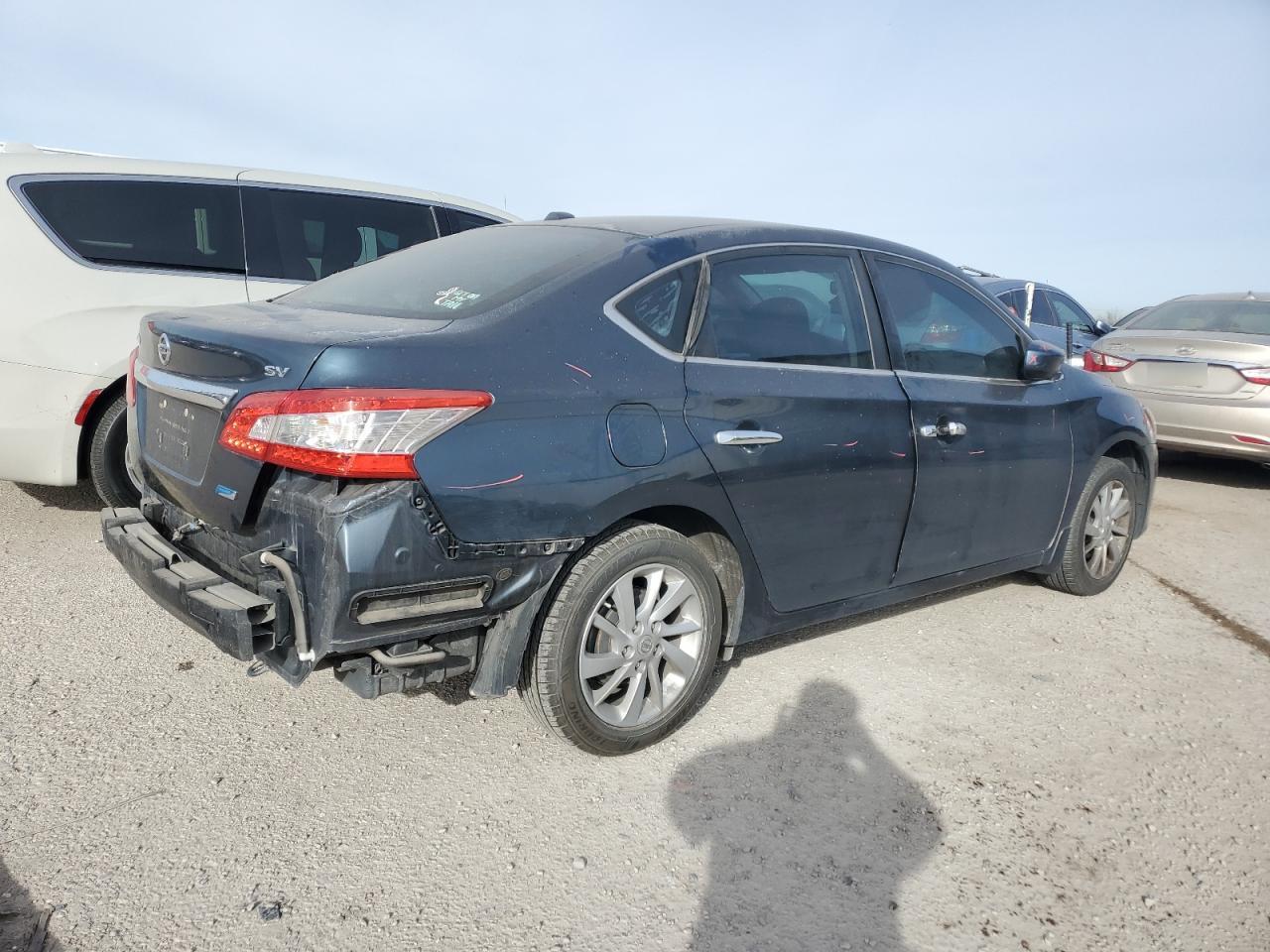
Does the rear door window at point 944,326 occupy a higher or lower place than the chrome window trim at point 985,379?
higher

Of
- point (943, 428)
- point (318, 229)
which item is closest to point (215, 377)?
point (943, 428)

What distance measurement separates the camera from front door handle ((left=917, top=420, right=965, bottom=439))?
3367 millimetres

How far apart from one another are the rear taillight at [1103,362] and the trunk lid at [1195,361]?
0.04 meters

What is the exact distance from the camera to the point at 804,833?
2492 mm

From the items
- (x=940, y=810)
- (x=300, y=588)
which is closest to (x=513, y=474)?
(x=300, y=588)

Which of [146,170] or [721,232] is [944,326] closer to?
[721,232]

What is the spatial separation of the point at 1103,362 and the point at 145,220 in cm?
713

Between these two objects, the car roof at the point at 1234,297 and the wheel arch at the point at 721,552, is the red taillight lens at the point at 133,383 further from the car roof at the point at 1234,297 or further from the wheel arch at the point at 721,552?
the car roof at the point at 1234,297

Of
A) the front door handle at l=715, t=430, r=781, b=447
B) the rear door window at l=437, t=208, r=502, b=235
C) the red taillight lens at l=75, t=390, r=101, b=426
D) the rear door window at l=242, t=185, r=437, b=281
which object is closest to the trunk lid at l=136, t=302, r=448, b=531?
the front door handle at l=715, t=430, r=781, b=447

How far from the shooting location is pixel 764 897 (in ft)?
7.32

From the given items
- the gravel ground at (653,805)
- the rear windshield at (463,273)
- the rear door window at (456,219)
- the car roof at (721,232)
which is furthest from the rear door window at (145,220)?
the car roof at (721,232)

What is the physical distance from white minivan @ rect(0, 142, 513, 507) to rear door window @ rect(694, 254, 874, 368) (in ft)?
10.0

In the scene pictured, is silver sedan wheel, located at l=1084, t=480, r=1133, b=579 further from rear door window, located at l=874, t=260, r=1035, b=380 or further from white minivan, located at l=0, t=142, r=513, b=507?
white minivan, located at l=0, t=142, r=513, b=507

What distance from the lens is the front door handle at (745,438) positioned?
9.00ft
